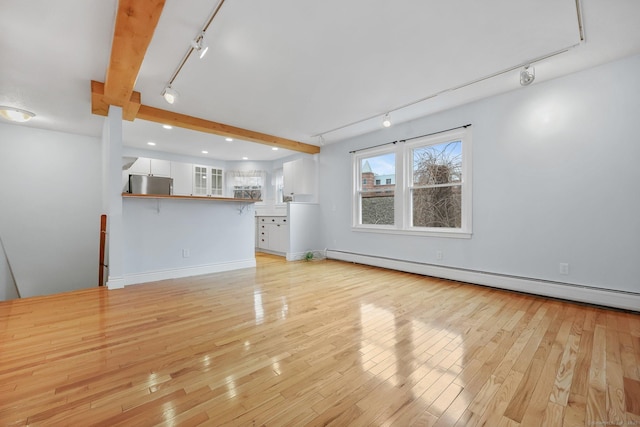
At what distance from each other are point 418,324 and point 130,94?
4.03 m

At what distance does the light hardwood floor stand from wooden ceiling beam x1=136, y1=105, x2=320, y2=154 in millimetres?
2571

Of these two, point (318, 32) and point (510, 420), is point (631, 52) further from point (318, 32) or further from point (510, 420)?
point (510, 420)

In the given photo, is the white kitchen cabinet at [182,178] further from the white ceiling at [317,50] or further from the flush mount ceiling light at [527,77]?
the flush mount ceiling light at [527,77]

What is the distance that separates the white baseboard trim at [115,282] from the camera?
3.39 m

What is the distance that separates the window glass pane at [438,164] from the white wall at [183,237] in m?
3.06

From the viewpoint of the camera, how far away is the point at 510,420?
4.05ft

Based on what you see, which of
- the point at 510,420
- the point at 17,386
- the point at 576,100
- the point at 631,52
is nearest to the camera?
the point at 510,420

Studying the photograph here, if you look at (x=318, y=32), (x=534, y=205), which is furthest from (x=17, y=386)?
(x=534, y=205)

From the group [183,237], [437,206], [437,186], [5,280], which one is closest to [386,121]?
[437,186]

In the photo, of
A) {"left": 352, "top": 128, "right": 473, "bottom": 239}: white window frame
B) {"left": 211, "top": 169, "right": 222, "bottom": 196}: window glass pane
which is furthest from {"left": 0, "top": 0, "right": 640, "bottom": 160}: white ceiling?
{"left": 211, "top": 169, "right": 222, "bottom": 196}: window glass pane

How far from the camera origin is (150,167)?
600 cm

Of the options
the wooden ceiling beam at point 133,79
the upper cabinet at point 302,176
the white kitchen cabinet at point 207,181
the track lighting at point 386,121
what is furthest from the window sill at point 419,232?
the white kitchen cabinet at point 207,181

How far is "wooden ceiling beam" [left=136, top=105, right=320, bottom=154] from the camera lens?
152 inches

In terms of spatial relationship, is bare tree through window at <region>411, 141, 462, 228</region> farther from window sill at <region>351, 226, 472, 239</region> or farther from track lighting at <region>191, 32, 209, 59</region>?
track lighting at <region>191, 32, 209, 59</region>
